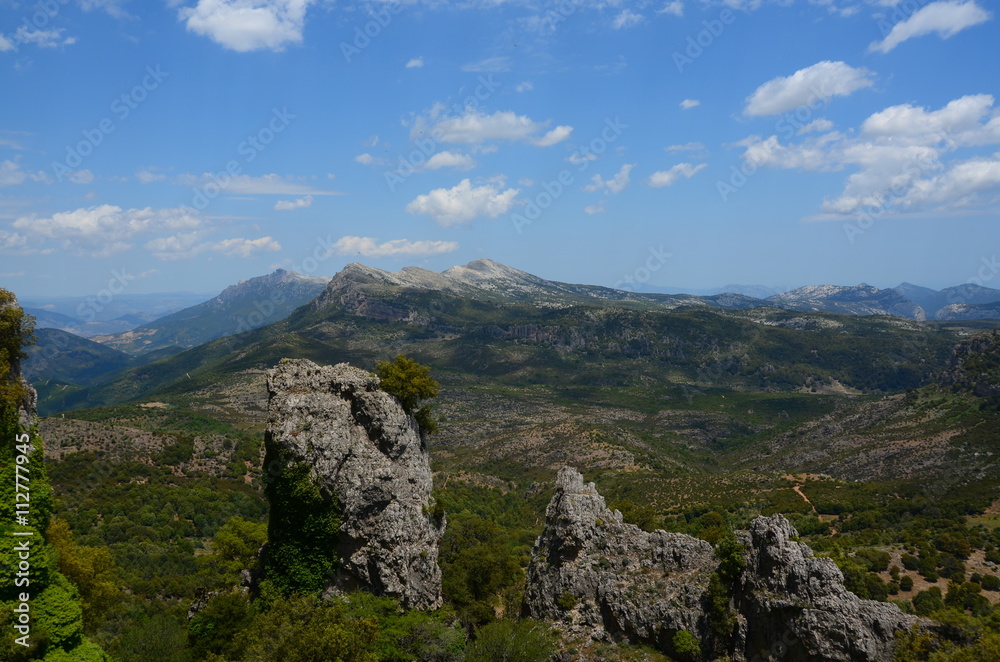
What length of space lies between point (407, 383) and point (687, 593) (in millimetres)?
20699

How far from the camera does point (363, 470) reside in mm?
30812

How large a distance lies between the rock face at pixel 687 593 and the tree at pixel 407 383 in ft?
41.0

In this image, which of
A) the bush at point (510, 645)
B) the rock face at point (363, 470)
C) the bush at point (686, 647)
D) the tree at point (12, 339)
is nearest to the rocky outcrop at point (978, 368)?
the bush at point (686, 647)

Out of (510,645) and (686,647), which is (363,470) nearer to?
(510,645)

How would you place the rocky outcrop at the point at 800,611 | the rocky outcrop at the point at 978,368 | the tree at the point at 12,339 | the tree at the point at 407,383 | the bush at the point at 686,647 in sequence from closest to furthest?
1. the rocky outcrop at the point at 800,611
2. the tree at the point at 12,339
3. the bush at the point at 686,647
4. the tree at the point at 407,383
5. the rocky outcrop at the point at 978,368

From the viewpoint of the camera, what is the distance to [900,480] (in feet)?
259

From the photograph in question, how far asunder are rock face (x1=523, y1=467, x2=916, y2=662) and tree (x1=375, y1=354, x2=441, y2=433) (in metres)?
12.5

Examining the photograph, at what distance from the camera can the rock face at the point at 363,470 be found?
30.2 meters

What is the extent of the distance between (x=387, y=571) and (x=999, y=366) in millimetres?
133972

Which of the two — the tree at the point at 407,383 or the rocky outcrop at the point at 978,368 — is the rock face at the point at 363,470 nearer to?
the tree at the point at 407,383

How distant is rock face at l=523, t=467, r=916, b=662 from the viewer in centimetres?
2436

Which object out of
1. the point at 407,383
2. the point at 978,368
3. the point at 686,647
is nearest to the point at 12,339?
the point at 407,383

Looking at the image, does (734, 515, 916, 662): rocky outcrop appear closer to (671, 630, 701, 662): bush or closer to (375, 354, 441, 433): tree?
(671, 630, 701, 662): bush

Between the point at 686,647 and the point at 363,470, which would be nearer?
the point at 686,647
